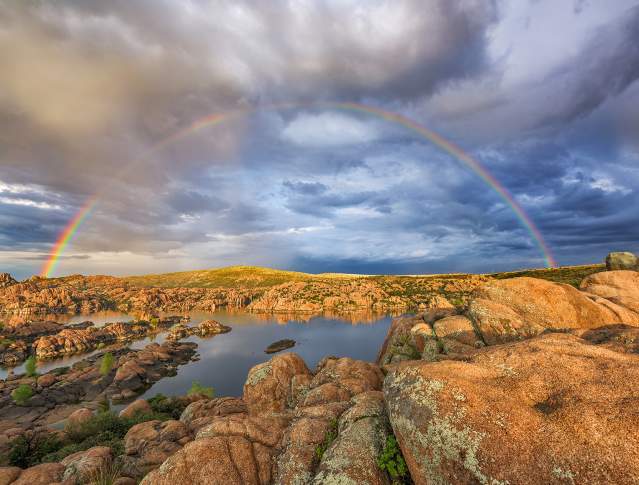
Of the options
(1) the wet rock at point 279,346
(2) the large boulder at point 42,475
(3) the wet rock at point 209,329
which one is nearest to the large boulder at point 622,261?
(2) the large boulder at point 42,475

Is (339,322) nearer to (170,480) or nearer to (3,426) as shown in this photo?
(3,426)

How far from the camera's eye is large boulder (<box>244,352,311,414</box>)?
25245mm

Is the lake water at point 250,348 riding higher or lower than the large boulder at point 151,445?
lower

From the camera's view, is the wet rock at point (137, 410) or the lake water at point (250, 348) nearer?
the wet rock at point (137, 410)

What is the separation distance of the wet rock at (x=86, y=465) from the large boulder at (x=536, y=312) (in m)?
27.0

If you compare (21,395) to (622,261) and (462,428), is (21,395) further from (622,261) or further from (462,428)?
(622,261)

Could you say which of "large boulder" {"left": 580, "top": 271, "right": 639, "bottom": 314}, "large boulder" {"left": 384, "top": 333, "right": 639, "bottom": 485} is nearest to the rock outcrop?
"large boulder" {"left": 384, "top": 333, "right": 639, "bottom": 485}

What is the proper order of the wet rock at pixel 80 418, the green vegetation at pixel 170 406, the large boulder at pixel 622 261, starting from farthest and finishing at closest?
1. the green vegetation at pixel 170 406
2. the wet rock at pixel 80 418
3. the large boulder at pixel 622 261

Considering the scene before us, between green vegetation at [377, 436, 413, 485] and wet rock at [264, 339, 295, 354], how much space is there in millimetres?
125857

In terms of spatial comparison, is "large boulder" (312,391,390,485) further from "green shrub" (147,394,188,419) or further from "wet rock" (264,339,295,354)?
"wet rock" (264,339,295,354)

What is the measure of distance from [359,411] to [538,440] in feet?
21.8

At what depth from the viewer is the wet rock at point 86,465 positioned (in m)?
20.0

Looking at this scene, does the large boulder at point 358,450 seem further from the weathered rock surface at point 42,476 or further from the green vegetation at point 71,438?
the green vegetation at point 71,438

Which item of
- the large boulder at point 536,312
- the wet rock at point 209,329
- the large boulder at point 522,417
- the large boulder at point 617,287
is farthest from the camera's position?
the wet rock at point 209,329
